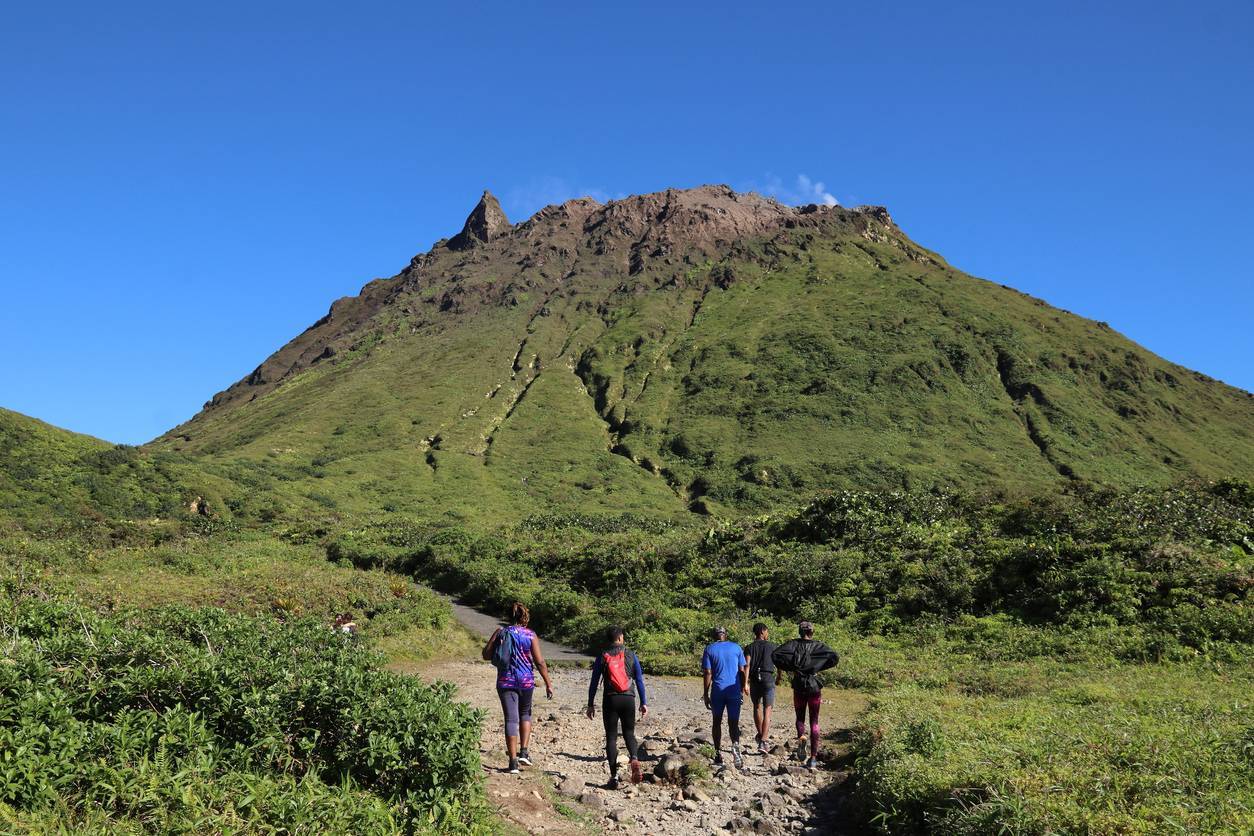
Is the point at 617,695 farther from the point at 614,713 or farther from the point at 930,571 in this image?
the point at 930,571

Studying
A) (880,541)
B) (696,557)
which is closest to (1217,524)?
(880,541)

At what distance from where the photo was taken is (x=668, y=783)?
10.7m

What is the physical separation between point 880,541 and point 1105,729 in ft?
57.8

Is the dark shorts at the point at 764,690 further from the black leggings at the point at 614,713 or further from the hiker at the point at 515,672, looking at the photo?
the hiker at the point at 515,672

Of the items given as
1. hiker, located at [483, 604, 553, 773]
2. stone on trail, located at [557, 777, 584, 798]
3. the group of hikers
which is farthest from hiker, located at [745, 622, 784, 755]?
hiker, located at [483, 604, 553, 773]

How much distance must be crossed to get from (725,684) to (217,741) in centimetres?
678

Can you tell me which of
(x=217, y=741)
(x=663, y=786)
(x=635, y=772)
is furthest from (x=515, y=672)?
(x=217, y=741)

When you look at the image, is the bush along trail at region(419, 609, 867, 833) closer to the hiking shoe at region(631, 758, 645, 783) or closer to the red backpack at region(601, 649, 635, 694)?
the hiking shoe at region(631, 758, 645, 783)

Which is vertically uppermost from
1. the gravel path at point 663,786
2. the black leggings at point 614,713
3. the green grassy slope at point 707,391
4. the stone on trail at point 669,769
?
the green grassy slope at point 707,391

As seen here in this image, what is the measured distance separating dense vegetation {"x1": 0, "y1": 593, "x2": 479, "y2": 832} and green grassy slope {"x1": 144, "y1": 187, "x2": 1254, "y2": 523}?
60.9 meters

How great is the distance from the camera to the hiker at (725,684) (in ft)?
37.3

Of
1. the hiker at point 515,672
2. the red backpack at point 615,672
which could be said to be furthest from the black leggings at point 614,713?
the hiker at point 515,672

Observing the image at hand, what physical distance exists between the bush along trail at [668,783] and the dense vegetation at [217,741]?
1.29 meters

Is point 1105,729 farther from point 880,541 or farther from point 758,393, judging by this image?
point 758,393
